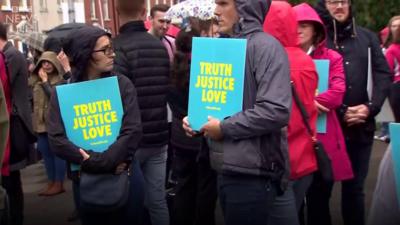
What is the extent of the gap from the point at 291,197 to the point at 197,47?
2.86 ft

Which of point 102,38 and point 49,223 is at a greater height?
point 102,38

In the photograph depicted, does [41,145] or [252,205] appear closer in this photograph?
[252,205]

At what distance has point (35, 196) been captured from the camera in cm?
805

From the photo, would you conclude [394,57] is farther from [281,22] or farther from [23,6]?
[23,6]

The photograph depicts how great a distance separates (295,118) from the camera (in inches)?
151

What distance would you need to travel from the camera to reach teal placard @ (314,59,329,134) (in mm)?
4711

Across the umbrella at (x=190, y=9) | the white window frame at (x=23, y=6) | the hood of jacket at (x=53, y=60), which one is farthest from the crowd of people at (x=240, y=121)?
the white window frame at (x=23, y=6)

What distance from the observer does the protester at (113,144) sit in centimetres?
388

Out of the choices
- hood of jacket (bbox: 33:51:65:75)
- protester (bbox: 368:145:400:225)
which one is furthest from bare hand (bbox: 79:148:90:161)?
hood of jacket (bbox: 33:51:65:75)

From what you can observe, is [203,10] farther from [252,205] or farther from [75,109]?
[252,205]

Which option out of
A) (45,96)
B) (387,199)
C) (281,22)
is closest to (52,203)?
(45,96)

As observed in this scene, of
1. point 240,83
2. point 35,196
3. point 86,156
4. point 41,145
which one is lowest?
point 35,196

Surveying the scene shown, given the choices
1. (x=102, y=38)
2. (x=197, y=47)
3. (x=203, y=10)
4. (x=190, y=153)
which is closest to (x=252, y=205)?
(x=197, y=47)

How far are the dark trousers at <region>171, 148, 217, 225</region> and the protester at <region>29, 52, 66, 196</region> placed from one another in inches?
98.2
